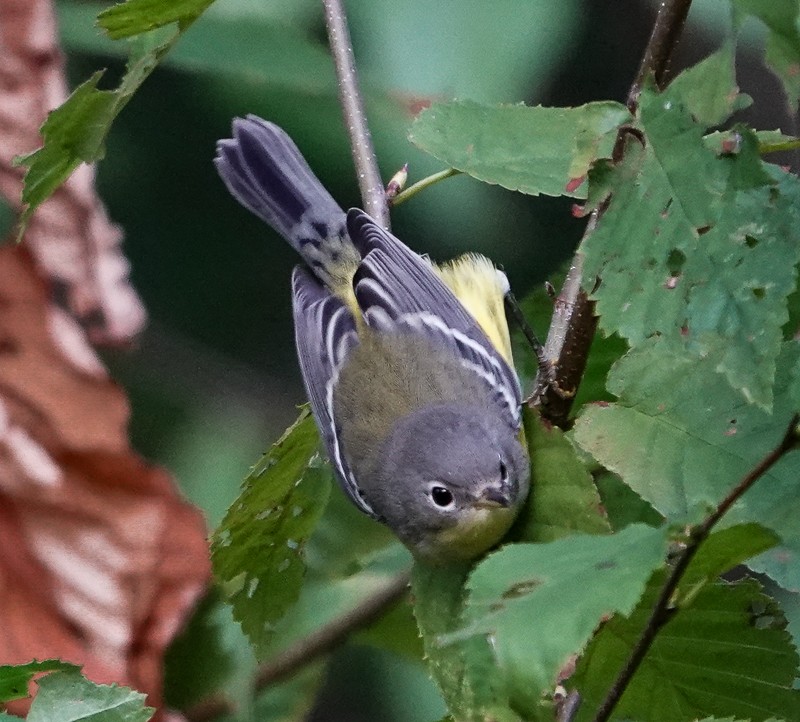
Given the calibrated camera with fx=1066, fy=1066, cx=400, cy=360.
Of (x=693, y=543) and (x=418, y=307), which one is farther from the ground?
(x=693, y=543)

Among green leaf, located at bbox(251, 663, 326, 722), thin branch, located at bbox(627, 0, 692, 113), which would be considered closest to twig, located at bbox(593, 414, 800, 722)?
thin branch, located at bbox(627, 0, 692, 113)

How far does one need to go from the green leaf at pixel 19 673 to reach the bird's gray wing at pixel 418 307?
660 millimetres

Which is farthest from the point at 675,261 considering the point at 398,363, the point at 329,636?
the point at 329,636

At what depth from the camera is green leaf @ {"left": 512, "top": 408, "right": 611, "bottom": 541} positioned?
2.27 ft

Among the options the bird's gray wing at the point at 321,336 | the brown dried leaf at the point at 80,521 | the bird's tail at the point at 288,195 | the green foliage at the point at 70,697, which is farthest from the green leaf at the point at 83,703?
the brown dried leaf at the point at 80,521

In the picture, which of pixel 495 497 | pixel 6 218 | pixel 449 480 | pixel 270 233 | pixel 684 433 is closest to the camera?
pixel 684 433

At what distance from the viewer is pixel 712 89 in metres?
0.62

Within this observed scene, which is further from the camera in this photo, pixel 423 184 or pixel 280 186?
pixel 280 186

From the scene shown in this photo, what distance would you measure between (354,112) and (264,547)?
1.47ft

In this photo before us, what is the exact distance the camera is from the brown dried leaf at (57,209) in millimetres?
1681

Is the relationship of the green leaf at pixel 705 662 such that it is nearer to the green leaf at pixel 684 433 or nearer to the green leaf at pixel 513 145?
the green leaf at pixel 684 433

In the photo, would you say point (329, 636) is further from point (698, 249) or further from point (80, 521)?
point (698, 249)

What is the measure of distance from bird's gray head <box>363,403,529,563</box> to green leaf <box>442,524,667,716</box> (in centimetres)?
48

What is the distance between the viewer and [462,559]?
0.97 meters
